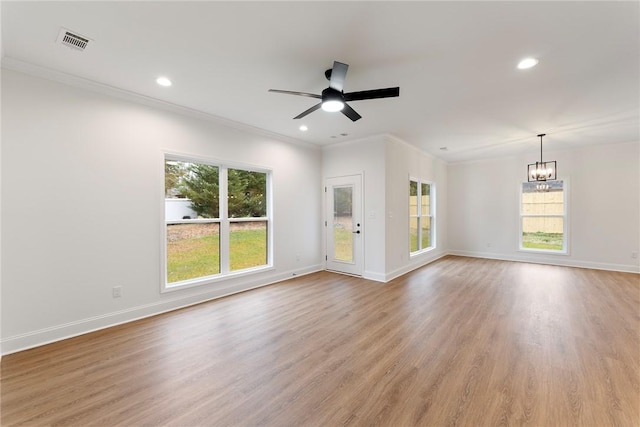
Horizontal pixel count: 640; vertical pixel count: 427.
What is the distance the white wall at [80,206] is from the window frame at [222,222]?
0.26 feet

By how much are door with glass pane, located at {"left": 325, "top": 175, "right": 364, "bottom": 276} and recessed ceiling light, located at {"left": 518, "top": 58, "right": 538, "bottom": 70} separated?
3.07m

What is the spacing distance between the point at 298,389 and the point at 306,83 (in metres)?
3.04

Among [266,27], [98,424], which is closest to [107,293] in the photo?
[98,424]

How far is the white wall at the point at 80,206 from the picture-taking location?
257 centimetres

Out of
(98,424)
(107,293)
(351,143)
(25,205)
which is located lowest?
(98,424)

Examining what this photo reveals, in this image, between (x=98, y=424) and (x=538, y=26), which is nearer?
(x=98, y=424)

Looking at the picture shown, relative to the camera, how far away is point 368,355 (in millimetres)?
2471

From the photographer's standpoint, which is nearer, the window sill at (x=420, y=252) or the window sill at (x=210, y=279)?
the window sill at (x=210, y=279)

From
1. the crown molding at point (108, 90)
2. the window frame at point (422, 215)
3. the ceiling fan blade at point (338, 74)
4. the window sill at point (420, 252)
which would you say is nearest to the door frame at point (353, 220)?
the window frame at point (422, 215)

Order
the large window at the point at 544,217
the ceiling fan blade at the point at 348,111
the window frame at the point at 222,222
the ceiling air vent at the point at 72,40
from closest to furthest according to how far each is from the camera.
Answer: the ceiling air vent at the point at 72,40
the ceiling fan blade at the point at 348,111
the window frame at the point at 222,222
the large window at the point at 544,217

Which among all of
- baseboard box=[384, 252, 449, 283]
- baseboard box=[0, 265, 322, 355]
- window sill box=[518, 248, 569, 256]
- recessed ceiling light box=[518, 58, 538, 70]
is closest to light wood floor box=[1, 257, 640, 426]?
baseboard box=[0, 265, 322, 355]

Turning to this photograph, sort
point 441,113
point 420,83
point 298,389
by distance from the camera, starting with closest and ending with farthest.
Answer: point 298,389 < point 420,83 < point 441,113

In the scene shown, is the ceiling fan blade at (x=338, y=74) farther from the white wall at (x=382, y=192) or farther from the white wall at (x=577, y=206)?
the white wall at (x=577, y=206)

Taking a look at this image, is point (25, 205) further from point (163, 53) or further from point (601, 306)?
point (601, 306)
